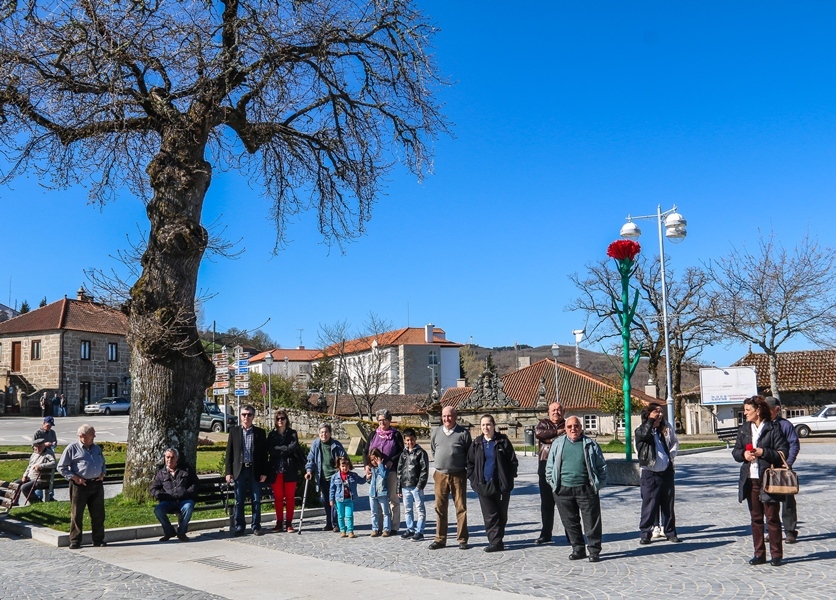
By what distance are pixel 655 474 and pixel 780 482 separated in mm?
1924

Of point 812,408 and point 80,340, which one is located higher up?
point 80,340

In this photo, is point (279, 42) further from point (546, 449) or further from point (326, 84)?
point (546, 449)

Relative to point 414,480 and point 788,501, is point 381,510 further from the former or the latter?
point 788,501

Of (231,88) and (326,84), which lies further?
(326,84)

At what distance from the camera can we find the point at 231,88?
47.0 ft

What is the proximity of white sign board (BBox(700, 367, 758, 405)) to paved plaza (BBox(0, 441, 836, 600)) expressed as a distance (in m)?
30.0

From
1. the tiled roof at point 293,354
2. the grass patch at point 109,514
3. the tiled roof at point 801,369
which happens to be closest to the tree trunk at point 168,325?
the grass patch at point 109,514

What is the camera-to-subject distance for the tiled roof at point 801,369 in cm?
4438

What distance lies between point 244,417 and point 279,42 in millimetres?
6572

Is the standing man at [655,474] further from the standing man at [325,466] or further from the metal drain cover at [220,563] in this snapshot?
the metal drain cover at [220,563]

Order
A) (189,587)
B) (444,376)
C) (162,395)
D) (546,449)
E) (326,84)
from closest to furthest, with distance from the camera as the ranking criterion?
(189,587) → (546,449) → (162,395) → (326,84) → (444,376)

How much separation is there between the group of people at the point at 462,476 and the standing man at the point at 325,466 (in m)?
0.01

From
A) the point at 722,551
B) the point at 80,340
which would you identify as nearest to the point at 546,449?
the point at 722,551

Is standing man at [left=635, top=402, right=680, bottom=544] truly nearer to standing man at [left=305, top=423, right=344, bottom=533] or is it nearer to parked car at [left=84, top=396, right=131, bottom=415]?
standing man at [left=305, top=423, right=344, bottom=533]
